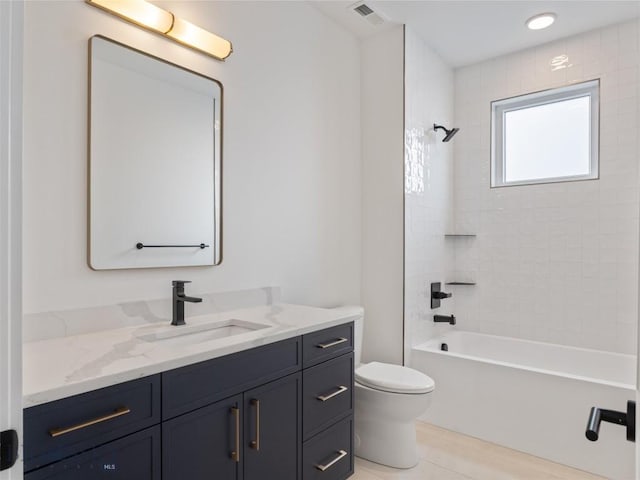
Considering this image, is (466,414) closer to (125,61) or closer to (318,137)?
(318,137)

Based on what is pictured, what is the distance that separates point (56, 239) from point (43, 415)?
72 cm

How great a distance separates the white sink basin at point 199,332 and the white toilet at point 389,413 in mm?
852

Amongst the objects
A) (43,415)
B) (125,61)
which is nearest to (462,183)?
(125,61)

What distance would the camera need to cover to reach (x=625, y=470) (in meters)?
2.11

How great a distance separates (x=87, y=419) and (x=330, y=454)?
3.96 ft

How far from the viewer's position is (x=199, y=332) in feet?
5.73

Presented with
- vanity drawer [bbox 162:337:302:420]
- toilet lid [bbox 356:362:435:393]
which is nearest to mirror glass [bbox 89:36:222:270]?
vanity drawer [bbox 162:337:302:420]

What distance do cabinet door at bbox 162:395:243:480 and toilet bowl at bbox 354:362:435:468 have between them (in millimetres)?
1000

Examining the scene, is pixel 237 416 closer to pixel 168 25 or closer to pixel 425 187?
pixel 168 25

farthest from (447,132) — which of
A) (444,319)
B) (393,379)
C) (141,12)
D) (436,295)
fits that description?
(141,12)

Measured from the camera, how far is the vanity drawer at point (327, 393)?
1.75m

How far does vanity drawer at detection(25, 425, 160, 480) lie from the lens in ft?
3.24

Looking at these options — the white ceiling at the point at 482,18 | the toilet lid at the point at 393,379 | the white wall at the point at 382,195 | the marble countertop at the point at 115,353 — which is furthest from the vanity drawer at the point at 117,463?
the white ceiling at the point at 482,18

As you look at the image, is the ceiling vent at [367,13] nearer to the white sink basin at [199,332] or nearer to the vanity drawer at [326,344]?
the vanity drawer at [326,344]
